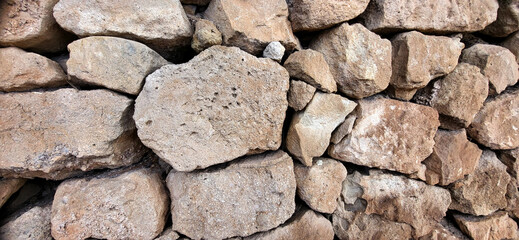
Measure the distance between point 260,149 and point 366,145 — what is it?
2.13 feet

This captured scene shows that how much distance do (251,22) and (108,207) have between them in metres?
1.14

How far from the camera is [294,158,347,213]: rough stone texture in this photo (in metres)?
1.33

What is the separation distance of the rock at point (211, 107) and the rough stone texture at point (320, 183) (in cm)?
33

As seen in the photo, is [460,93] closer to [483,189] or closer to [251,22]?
[483,189]

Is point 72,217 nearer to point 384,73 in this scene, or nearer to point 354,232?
point 354,232

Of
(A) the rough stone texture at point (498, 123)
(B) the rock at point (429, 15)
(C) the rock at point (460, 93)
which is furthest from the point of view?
(A) the rough stone texture at point (498, 123)

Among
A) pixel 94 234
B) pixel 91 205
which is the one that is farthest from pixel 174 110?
pixel 94 234

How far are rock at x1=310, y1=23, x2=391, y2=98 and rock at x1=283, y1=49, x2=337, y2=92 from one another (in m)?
0.09

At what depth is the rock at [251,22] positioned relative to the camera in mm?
1139

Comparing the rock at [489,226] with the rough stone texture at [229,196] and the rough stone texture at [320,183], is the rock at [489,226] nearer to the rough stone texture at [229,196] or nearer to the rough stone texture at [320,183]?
the rough stone texture at [320,183]

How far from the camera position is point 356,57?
4.11 ft

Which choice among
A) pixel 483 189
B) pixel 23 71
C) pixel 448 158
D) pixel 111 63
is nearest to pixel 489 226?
pixel 483 189

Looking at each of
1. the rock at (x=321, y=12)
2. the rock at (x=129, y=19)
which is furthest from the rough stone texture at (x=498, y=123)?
the rock at (x=129, y=19)

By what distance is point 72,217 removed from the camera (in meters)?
1.11
